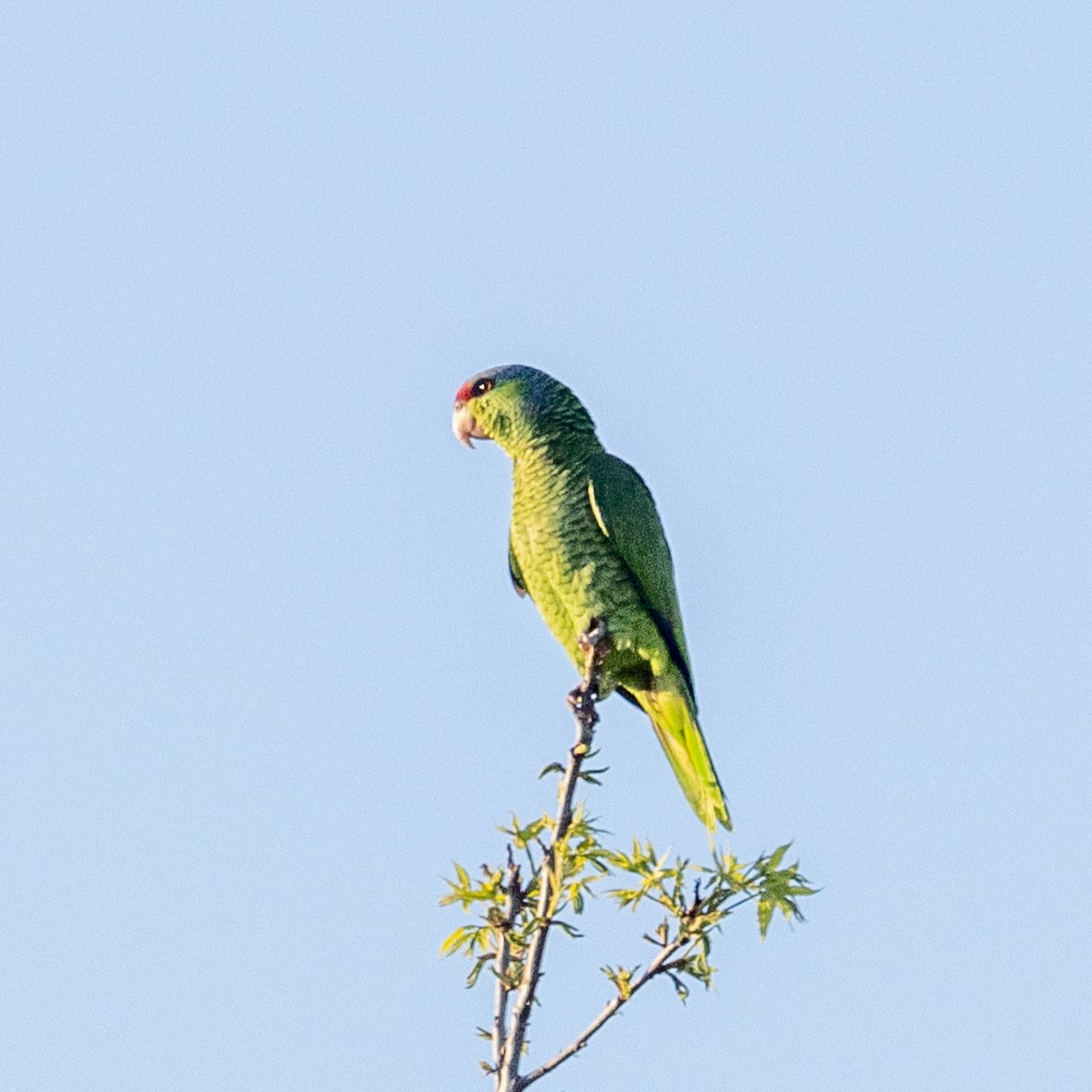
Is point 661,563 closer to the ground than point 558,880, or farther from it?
farther from it

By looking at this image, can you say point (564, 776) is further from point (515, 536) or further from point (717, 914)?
point (515, 536)

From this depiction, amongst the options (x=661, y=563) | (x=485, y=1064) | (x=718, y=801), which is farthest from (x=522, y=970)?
(x=661, y=563)

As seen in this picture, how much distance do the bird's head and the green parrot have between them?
0.04 m

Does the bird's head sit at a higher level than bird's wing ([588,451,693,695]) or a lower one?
higher

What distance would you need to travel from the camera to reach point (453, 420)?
8305 millimetres

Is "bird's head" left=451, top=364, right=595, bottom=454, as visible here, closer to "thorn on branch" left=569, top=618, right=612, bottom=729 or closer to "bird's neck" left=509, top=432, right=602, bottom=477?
"bird's neck" left=509, top=432, right=602, bottom=477

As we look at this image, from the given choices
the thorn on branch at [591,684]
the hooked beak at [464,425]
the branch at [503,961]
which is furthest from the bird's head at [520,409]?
the branch at [503,961]

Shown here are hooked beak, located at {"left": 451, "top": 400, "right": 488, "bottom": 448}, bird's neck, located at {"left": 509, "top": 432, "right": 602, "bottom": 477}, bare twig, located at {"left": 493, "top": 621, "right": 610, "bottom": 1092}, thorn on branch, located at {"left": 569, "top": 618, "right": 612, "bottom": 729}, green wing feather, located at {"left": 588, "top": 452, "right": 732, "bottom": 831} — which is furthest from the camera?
hooked beak, located at {"left": 451, "top": 400, "right": 488, "bottom": 448}

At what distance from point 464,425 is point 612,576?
1.58 metres

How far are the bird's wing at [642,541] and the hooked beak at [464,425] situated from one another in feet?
3.18

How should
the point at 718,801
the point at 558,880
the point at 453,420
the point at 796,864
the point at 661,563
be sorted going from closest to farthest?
the point at 558,880 → the point at 796,864 → the point at 718,801 → the point at 661,563 → the point at 453,420

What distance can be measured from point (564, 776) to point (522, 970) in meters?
0.76

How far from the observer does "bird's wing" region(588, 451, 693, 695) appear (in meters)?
7.07

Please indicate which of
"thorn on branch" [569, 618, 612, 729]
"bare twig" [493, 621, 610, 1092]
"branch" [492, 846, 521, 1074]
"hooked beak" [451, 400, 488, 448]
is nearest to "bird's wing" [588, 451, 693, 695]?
"thorn on branch" [569, 618, 612, 729]
